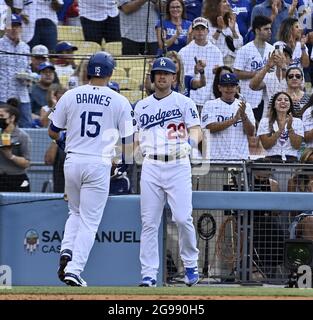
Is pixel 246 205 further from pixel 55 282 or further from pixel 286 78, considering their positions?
pixel 286 78

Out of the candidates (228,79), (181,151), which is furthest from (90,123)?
(228,79)

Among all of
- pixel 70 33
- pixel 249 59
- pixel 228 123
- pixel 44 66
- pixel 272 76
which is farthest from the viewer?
pixel 70 33

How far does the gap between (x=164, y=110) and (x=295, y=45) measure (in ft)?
15.8

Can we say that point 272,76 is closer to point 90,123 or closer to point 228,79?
point 228,79

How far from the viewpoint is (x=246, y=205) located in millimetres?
10047

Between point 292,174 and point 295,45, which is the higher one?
point 295,45

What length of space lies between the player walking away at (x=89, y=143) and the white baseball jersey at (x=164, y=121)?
0.49m

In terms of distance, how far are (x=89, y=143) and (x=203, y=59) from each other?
4323 mm

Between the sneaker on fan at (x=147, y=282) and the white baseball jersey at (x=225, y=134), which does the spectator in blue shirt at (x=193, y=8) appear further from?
the sneaker on fan at (x=147, y=282)

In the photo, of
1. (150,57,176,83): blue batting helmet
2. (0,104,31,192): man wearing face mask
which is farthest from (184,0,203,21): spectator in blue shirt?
(150,57,176,83): blue batting helmet

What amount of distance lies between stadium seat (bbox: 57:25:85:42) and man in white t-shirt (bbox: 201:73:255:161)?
106 inches

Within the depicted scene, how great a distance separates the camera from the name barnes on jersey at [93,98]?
29.5ft

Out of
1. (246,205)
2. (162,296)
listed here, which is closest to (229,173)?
(246,205)

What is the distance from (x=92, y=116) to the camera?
898cm
